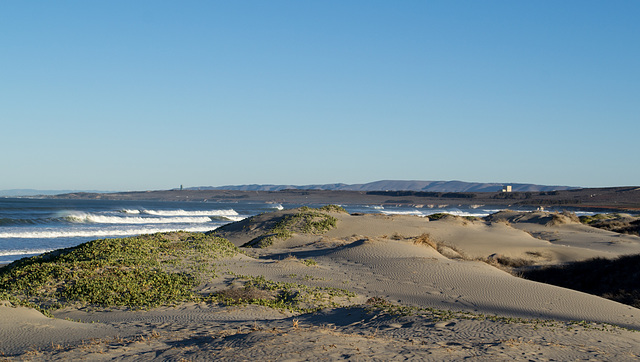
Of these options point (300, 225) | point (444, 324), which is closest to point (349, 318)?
point (444, 324)

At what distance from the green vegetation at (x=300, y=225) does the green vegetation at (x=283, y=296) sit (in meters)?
11.3

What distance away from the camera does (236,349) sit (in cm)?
716

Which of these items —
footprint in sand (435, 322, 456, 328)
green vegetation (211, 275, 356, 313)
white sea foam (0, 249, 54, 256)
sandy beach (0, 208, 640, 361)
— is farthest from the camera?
white sea foam (0, 249, 54, 256)

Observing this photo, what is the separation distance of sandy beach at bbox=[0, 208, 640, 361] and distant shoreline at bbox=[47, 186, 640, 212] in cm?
7641

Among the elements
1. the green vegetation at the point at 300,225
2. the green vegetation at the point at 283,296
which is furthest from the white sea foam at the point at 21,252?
the green vegetation at the point at 283,296

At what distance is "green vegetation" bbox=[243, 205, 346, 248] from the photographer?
83.6 ft

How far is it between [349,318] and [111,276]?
261 inches

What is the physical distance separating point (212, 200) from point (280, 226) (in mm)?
120868

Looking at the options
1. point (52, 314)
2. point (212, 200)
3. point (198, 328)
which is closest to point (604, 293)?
point (198, 328)

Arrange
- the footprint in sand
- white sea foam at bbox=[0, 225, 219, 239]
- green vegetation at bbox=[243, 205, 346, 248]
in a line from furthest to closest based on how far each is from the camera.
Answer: white sea foam at bbox=[0, 225, 219, 239] → green vegetation at bbox=[243, 205, 346, 248] → the footprint in sand

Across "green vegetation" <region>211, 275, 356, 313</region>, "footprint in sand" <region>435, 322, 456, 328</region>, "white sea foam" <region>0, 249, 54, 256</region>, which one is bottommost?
"white sea foam" <region>0, 249, 54, 256</region>

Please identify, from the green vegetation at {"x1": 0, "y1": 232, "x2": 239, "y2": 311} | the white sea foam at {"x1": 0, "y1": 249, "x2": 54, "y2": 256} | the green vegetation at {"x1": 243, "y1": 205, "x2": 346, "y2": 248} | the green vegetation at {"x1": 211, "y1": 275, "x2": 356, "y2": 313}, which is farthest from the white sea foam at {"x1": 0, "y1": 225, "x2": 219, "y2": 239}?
the green vegetation at {"x1": 211, "y1": 275, "x2": 356, "y2": 313}

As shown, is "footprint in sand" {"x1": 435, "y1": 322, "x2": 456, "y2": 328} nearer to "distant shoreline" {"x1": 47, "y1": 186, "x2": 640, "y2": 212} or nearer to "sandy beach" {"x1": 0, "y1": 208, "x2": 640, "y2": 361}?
"sandy beach" {"x1": 0, "y1": 208, "x2": 640, "y2": 361}

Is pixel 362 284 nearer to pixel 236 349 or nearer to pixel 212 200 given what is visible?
Answer: pixel 236 349
